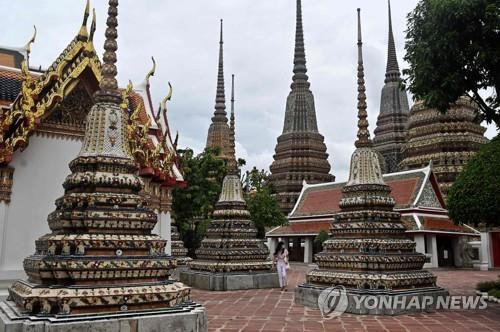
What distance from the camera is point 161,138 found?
13.3 metres

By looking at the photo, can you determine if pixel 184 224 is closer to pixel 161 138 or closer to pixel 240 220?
pixel 240 220

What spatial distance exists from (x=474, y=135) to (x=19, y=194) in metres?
31.7

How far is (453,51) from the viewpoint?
37.4ft

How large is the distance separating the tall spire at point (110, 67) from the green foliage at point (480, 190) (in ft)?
28.5

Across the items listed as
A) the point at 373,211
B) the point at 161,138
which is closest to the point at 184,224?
the point at 161,138

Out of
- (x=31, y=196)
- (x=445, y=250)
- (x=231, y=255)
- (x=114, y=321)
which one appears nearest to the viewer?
(x=114, y=321)

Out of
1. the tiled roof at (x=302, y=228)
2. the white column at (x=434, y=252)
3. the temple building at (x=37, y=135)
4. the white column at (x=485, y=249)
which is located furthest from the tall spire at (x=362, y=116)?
the white column at (x=485, y=249)

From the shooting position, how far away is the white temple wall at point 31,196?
8961mm

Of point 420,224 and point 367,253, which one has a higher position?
point 420,224

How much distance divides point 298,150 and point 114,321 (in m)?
38.7

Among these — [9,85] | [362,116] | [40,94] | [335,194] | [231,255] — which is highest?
[335,194]

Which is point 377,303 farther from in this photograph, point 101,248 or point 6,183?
point 6,183

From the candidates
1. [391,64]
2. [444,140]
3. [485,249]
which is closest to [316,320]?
[485,249]

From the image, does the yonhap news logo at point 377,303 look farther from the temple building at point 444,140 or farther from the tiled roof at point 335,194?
the temple building at point 444,140
